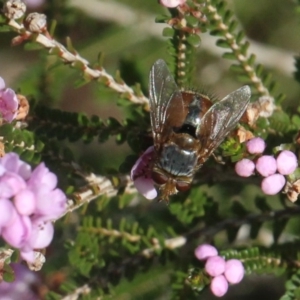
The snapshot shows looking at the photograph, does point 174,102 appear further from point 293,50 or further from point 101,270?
point 293,50

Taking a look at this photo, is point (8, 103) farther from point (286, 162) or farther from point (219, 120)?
point (286, 162)

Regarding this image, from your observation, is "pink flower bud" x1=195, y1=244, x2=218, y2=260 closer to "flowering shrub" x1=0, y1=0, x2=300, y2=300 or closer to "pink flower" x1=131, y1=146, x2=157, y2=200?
"flowering shrub" x1=0, y1=0, x2=300, y2=300

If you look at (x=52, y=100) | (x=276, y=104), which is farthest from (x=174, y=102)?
(x=52, y=100)

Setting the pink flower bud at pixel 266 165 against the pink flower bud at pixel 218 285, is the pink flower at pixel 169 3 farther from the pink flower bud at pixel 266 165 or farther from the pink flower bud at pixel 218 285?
the pink flower bud at pixel 218 285

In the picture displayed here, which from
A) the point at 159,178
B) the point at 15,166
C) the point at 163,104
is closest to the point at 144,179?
the point at 159,178

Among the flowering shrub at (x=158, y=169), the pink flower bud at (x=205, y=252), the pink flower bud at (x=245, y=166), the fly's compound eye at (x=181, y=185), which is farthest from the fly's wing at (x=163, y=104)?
the pink flower bud at (x=205, y=252)

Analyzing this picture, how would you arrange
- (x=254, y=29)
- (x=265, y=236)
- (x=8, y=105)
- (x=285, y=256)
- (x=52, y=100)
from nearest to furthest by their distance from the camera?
1. (x=8, y=105)
2. (x=285, y=256)
3. (x=52, y=100)
4. (x=265, y=236)
5. (x=254, y=29)

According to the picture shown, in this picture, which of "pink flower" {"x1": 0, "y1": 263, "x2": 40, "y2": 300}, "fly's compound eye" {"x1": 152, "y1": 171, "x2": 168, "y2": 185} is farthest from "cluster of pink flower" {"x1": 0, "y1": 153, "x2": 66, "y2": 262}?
"pink flower" {"x1": 0, "y1": 263, "x2": 40, "y2": 300}
